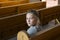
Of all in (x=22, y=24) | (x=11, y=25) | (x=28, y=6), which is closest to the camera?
(x=11, y=25)

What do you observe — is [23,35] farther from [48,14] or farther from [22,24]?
[48,14]

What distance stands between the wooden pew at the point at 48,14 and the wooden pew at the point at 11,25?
38 centimetres

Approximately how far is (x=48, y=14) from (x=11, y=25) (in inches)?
33.0

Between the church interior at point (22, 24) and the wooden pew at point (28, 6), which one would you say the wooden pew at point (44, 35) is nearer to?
the church interior at point (22, 24)

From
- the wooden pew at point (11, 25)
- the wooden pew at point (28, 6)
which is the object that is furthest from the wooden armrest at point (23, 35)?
the wooden pew at point (28, 6)

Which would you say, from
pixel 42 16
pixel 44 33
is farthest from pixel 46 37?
pixel 42 16

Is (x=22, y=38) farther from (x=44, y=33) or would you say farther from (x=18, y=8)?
(x=18, y=8)

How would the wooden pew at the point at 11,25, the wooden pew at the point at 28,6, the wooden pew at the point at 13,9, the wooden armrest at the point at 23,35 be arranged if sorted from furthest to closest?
the wooden pew at the point at 28,6 → the wooden pew at the point at 13,9 → the wooden pew at the point at 11,25 → the wooden armrest at the point at 23,35

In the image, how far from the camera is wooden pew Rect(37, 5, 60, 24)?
7.99 feet

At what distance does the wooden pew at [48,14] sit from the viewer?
2.44 m

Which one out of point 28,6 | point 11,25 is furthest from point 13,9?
point 11,25

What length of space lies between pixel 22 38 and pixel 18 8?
1.44 m

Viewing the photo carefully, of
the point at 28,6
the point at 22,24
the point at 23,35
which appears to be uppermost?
the point at 23,35

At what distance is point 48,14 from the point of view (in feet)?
8.52
